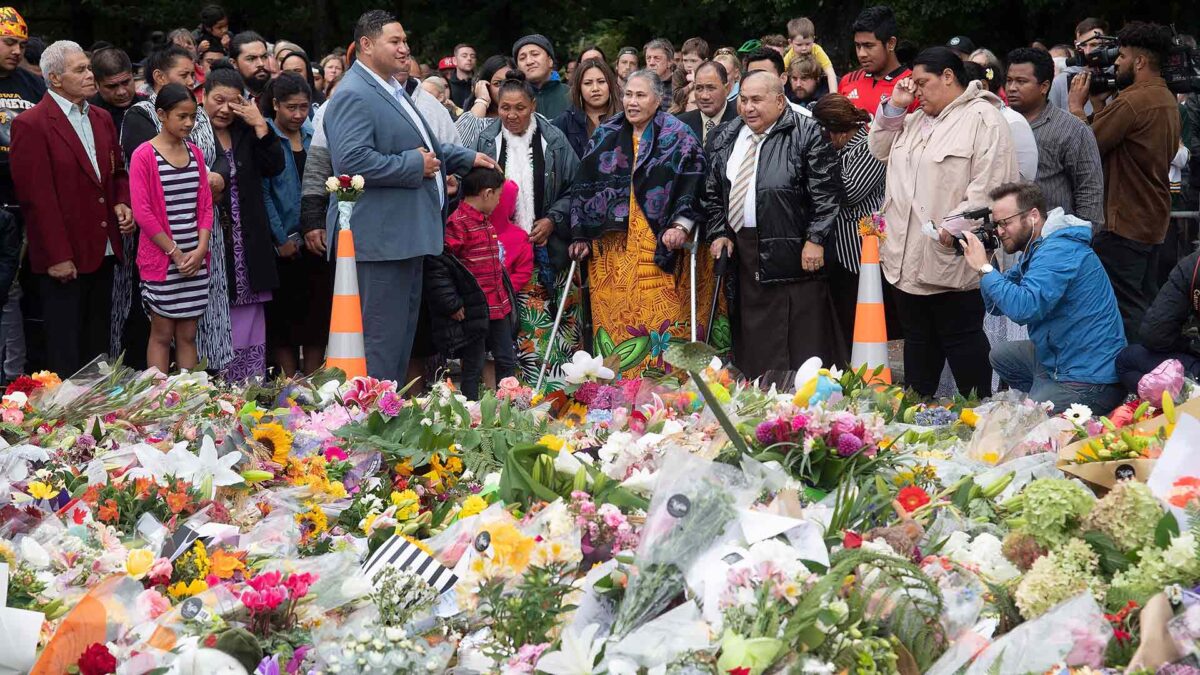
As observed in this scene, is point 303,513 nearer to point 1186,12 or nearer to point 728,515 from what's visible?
point 728,515

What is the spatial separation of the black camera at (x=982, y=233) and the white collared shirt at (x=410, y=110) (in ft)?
7.83

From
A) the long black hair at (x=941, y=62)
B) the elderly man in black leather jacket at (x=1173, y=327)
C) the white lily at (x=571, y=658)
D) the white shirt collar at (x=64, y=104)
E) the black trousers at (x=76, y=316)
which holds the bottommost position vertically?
the black trousers at (x=76, y=316)

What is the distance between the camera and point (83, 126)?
7367 millimetres

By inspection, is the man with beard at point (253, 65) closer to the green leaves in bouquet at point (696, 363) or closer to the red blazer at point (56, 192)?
the red blazer at point (56, 192)

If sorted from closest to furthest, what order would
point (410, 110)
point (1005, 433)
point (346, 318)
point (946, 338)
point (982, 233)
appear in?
point (1005, 433) → point (982, 233) → point (346, 318) → point (946, 338) → point (410, 110)

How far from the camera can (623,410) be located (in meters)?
4.36

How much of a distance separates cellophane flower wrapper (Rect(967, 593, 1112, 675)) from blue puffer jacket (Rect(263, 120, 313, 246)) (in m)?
5.84

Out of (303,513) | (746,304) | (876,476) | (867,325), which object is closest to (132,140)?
(746,304)

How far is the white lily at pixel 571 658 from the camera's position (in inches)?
98.7

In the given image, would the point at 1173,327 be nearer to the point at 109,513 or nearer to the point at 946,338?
the point at 946,338

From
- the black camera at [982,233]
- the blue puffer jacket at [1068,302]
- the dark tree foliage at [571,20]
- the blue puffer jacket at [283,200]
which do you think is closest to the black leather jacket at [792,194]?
the black camera at [982,233]

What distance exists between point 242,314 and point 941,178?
3.61 m

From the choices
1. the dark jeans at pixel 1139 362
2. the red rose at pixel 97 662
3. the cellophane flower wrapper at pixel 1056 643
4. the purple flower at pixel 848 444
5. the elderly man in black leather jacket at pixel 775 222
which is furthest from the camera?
the elderly man in black leather jacket at pixel 775 222

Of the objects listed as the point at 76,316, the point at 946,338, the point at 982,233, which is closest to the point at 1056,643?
the point at 982,233
